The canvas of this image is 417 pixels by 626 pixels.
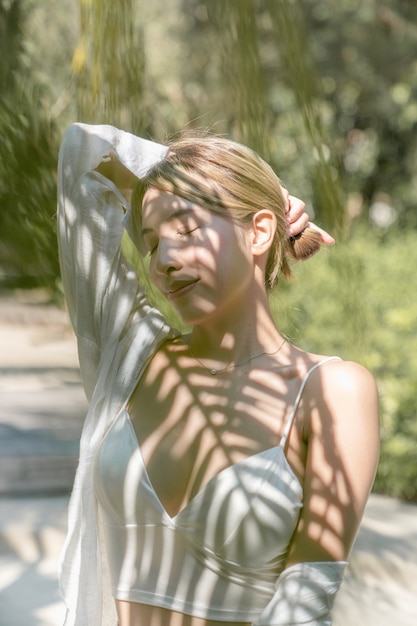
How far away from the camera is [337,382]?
1.24 metres

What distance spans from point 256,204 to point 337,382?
10.4 inches

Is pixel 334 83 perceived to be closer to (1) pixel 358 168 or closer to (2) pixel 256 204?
(1) pixel 358 168

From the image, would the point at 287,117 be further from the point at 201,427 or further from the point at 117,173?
the point at 201,427

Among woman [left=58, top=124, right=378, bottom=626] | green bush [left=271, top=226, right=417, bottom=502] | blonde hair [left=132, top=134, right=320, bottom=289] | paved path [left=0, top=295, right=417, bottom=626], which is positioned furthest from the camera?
green bush [left=271, top=226, right=417, bottom=502]

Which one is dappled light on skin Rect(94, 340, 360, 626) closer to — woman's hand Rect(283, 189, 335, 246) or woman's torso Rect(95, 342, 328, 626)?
woman's torso Rect(95, 342, 328, 626)

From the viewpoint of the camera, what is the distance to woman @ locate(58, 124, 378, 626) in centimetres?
121

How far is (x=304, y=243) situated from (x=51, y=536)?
357cm

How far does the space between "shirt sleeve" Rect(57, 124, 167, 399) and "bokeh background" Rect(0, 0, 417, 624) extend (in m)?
0.03

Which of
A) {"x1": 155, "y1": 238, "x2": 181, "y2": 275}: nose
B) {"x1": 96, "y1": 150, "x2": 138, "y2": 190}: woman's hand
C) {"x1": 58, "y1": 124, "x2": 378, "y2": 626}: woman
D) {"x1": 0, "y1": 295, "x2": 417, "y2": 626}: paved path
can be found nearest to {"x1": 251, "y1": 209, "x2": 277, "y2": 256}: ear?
{"x1": 58, "y1": 124, "x2": 378, "y2": 626}: woman

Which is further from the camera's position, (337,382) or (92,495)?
(92,495)

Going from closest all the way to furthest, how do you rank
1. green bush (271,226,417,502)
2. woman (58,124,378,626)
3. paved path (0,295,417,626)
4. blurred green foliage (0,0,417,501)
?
1. woman (58,124,378,626)
2. blurred green foliage (0,0,417,501)
3. paved path (0,295,417,626)
4. green bush (271,226,417,502)

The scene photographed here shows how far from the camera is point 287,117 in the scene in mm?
2982

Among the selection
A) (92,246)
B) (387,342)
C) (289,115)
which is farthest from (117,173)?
(387,342)

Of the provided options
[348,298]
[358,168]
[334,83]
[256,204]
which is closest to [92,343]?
[256,204]
